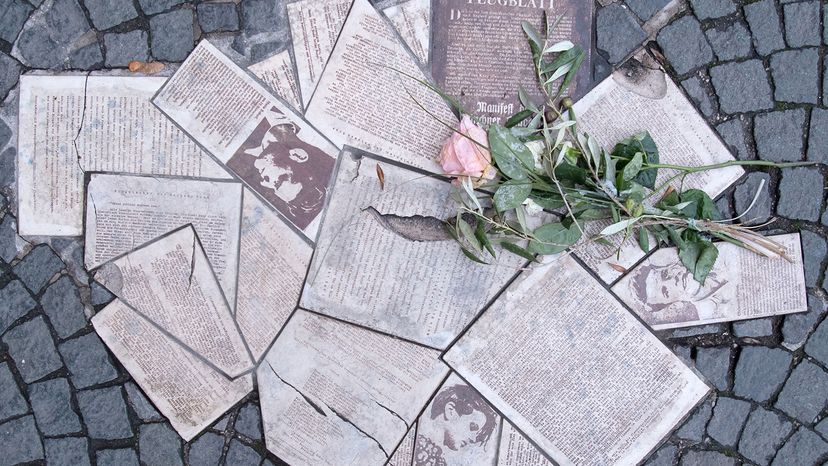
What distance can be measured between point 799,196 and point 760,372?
739mm

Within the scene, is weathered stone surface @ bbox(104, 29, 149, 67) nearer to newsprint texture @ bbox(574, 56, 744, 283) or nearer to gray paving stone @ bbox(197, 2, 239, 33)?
gray paving stone @ bbox(197, 2, 239, 33)

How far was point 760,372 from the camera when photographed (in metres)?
2.41

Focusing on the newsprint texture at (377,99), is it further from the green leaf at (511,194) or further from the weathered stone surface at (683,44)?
the weathered stone surface at (683,44)

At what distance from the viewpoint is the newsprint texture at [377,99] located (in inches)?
91.4

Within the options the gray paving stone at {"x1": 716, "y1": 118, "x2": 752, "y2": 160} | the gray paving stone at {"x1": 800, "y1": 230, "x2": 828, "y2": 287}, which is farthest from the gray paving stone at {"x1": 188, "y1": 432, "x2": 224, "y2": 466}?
the gray paving stone at {"x1": 800, "y1": 230, "x2": 828, "y2": 287}

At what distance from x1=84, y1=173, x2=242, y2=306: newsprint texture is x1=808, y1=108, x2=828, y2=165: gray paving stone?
7.68ft

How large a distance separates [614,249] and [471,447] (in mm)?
987

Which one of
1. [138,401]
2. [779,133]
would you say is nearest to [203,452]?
[138,401]

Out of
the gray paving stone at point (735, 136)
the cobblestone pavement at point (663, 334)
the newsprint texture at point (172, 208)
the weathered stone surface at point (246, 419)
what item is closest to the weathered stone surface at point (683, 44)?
the cobblestone pavement at point (663, 334)

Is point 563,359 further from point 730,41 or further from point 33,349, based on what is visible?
point 33,349

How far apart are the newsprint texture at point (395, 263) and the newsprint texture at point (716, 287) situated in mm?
532

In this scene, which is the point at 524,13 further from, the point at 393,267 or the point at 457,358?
the point at 457,358

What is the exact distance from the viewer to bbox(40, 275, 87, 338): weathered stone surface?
2354 mm

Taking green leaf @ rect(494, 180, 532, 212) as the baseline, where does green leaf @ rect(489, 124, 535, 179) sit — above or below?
above
